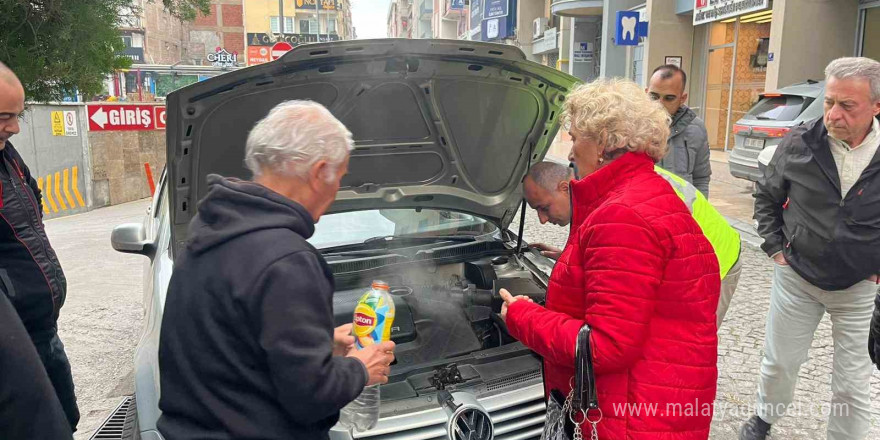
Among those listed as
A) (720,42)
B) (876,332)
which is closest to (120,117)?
(876,332)

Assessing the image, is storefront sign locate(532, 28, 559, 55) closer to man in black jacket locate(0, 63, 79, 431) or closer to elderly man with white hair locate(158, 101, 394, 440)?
man in black jacket locate(0, 63, 79, 431)

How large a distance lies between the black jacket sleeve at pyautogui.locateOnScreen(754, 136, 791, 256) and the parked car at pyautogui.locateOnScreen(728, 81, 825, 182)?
18.4 ft

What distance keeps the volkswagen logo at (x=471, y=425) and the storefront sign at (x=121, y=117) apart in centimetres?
1164

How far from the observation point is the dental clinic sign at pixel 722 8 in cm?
1214

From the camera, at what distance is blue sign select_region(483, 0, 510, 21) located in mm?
30359

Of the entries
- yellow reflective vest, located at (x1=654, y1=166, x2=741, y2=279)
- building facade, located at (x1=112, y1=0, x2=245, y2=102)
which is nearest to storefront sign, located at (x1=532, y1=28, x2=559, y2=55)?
building facade, located at (x1=112, y1=0, x2=245, y2=102)

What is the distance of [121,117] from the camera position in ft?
41.0

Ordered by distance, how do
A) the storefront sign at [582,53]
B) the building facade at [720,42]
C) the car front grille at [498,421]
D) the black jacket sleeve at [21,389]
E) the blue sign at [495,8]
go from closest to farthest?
the black jacket sleeve at [21,389]
the car front grille at [498,421]
the building facade at [720,42]
the storefront sign at [582,53]
the blue sign at [495,8]

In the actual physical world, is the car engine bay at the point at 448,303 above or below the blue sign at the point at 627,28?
below

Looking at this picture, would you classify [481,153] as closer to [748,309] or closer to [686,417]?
[686,417]

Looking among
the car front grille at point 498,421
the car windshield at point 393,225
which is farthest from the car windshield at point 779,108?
the car front grille at point 498,421

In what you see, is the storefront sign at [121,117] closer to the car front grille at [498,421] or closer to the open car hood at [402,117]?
the open car hood at [402,117]

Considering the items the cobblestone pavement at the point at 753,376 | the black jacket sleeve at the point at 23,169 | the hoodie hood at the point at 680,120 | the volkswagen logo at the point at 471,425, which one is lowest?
the cobblestone pavement at the point at 753,376

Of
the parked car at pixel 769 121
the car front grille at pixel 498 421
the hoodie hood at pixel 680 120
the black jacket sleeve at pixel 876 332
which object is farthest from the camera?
the parked car at pixel 769 121
